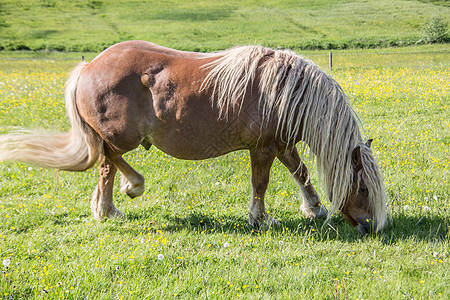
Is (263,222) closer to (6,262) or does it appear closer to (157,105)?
(157,105)

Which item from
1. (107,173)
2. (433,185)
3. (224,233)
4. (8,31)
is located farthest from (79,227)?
(8,31)

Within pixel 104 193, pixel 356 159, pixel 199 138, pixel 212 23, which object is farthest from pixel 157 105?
pixel 212 23

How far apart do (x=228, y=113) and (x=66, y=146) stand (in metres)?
1.96

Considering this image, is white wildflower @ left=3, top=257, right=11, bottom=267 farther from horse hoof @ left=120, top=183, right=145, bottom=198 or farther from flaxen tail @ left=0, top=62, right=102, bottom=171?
horse hoof @ left=120, top=183, right=145, bottom=198

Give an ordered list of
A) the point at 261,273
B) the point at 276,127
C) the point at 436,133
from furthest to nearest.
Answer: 1. the point at 436,133
2. the point at 276,127
3. the point at 261,273

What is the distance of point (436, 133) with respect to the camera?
703 centimetres

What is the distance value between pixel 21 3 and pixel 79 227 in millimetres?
62148

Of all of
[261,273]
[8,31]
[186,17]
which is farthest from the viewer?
[186,17]

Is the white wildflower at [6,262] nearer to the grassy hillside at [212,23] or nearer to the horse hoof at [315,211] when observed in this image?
the horse hoof at [315,211]

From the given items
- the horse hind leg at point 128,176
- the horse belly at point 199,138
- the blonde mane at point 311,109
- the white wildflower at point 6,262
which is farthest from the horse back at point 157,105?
the white wildflower at point 6,262

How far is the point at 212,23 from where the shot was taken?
48625mm

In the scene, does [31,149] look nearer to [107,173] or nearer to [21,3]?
[107,173]

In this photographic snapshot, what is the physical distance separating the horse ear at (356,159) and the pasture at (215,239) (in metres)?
0.68

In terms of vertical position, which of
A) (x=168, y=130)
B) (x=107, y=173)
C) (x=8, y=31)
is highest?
(x=168, y=130)
